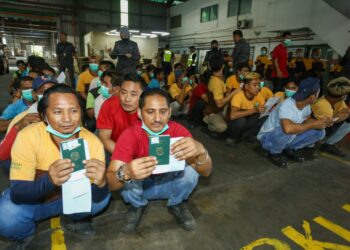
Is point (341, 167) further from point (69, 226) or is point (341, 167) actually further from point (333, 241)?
point (69, 226)

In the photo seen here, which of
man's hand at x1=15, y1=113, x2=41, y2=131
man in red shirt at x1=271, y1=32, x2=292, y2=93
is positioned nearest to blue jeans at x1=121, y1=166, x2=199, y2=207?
man's hand at x1=15, y1=113, x2=41, y2=131

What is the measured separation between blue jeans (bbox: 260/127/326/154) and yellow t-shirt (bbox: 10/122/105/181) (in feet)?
8.45

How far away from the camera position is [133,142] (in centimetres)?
177

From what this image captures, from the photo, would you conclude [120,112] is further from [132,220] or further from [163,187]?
[132,220]

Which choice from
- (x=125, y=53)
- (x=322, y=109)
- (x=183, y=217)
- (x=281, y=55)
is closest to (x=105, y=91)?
(x=183, y=217)

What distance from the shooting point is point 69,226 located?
1883 mm

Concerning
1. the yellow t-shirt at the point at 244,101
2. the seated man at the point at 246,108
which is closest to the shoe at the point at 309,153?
the seated man at the point at 246,108

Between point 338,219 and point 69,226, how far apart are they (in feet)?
8.15

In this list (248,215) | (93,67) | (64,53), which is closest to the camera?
(248,215)

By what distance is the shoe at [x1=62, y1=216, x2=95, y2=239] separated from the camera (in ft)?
6.07

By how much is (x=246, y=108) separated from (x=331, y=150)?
1.57 meters

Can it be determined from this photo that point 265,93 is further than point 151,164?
Yes

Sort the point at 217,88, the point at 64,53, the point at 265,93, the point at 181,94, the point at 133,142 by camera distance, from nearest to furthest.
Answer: the point at 133,142 → the point at 217,88 → the point at 265,93 → the point at 181,94 → the point at 64,53

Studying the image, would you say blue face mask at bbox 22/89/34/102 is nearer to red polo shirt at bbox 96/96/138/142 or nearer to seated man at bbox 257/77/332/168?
red polo shirt at bbox 96/96/138/142
